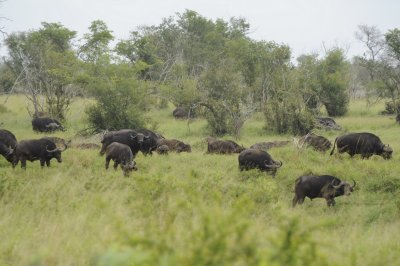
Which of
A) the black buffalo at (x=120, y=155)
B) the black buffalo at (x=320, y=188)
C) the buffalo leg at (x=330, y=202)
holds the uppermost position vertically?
the black buffalo at (x=120, y=155)

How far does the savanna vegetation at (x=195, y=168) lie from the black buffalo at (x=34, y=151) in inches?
17.5

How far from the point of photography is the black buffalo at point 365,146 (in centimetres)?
1404

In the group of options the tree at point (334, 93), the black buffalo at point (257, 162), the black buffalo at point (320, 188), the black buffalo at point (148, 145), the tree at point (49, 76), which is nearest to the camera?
the black buffalo at point (320, 188)

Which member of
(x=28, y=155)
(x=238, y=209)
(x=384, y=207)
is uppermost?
(x=238, y=209)

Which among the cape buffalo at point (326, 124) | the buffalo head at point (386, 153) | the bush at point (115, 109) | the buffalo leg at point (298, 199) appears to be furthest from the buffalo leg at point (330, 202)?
the cape buffalo at point (326, 124)

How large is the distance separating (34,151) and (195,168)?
4.19 metres

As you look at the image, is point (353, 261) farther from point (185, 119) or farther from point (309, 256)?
point (185, 119)

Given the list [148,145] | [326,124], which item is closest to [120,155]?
[148,145]

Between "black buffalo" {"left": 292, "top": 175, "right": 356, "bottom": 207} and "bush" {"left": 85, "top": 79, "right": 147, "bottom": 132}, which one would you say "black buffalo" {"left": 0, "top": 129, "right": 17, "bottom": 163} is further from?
"bush" {"left": 85, "top": 79, "right": 147, "bottom": 132}

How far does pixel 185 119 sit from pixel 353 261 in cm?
2511

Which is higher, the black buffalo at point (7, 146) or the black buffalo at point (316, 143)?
the black buffalo at point (7, 146)

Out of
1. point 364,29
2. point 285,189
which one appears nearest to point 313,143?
point 285,189

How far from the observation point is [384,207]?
9.38m

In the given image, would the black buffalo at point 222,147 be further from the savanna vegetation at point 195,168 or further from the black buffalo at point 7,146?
the black buffalo at point 7,146
